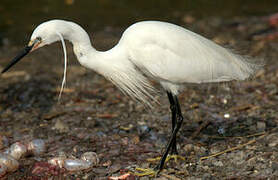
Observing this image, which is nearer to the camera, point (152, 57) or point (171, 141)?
point (152, 57)

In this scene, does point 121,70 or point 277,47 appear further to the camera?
point 277,47

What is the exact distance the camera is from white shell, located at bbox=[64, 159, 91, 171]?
11.9 feet

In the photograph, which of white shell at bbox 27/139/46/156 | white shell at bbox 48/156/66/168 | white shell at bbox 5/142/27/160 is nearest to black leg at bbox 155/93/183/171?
white shell at bbox 48/156/66/168

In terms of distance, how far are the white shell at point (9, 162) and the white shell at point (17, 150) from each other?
17 cm

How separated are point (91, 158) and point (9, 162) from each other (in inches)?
29.5

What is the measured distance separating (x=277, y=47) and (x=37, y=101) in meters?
4.23

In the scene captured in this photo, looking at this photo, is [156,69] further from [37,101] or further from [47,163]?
[37,101]

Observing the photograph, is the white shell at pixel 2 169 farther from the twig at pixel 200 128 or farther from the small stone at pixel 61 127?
the twig at pixel 200 128

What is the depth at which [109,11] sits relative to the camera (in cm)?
1001

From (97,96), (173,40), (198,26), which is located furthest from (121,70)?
(198,26)

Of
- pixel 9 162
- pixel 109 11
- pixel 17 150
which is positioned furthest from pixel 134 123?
pixel 109 11

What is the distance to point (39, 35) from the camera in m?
3.35

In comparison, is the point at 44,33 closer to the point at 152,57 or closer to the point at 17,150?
the point at 152,57

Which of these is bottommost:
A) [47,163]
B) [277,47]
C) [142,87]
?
[47,163]
